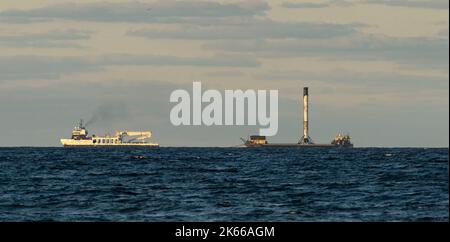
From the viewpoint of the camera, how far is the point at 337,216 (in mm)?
54250

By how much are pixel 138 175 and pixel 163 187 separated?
22.2 metres

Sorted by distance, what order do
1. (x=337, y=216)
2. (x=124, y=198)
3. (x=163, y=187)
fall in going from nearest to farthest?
(x=337, y=216), (x=124, y=198), (x=163, y=187)

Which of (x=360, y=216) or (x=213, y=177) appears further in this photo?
(x=213, y=177)
